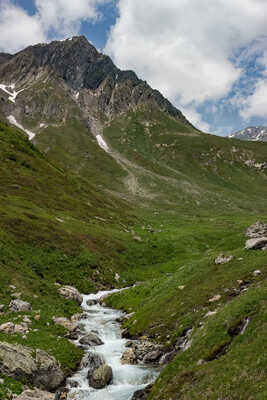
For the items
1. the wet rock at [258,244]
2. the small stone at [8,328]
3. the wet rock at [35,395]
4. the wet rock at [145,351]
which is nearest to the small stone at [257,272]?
the wet rock at [258,244]

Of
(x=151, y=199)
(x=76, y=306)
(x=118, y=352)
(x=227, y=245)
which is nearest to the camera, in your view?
(x=118, y=352)

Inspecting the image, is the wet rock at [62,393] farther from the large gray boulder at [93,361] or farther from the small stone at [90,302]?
the small stone at [90,302]

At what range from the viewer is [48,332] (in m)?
28.6

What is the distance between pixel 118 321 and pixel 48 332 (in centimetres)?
1035

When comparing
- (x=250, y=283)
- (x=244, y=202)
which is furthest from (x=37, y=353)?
(x=244, y=202)

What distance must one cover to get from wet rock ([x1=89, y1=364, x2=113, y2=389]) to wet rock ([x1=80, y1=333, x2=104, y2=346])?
5.75 m

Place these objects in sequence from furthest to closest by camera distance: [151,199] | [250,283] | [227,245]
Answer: [151,199] → [227,245] → [250,283]

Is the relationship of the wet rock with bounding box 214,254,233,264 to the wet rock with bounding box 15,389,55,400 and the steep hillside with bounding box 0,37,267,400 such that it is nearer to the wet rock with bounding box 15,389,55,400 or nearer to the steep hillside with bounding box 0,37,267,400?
Result: the steep hillside with bounding box 0,37,267,400

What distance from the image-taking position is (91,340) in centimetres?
2936

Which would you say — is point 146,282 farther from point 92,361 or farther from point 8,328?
point 8,328

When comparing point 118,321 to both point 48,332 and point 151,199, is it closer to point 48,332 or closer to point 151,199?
point 48,332

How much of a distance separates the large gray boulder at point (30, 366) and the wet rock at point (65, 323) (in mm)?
8058

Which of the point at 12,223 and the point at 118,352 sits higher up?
the point at 12,223

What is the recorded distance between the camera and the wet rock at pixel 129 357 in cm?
2548
